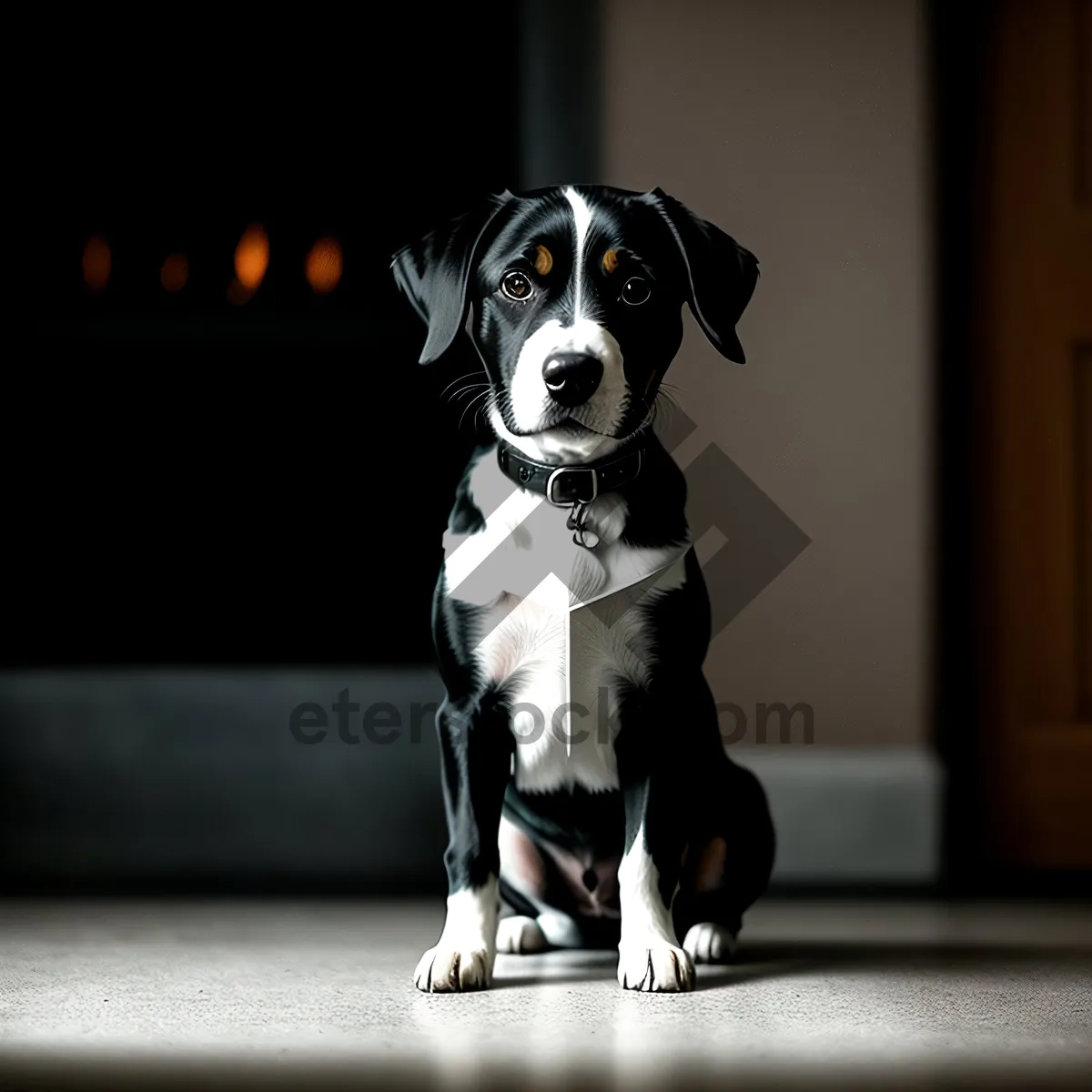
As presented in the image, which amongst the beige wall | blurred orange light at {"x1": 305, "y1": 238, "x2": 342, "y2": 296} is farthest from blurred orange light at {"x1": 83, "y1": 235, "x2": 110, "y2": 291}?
the beige wall

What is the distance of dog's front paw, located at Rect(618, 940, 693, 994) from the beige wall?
2.89 ft

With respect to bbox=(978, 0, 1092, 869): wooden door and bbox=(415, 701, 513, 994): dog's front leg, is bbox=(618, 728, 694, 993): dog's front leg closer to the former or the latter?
bbox=(415, 701, 513, 994): dog's front leg

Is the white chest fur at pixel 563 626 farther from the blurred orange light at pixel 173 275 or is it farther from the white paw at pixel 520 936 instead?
the blurred orange light at pixel 173 275

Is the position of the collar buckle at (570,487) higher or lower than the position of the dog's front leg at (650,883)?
higher

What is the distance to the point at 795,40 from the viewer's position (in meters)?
2.39

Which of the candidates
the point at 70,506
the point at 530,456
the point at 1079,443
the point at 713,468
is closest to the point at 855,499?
the point at 713,468

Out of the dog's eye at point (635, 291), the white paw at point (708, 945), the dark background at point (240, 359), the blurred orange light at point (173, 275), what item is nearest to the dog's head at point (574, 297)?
the dog's eye at point (635, 291)

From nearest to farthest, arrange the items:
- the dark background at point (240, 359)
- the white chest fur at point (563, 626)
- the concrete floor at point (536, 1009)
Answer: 1. the concrete floor at point (536, 1009)
2. the white chest fur at point (563, 626)
3. the dark background at point (240, 359)

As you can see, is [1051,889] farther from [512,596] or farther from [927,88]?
[927,88]

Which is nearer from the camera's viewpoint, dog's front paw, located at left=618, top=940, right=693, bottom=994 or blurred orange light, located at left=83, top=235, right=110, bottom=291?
dog's front paw, located at left=618, top=940, right=693, bottom=994

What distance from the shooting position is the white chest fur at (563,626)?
1572 millimetres

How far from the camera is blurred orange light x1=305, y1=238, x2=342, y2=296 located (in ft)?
8.57

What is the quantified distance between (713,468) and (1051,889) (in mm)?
894

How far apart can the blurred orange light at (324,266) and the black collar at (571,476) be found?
112 centimetres
